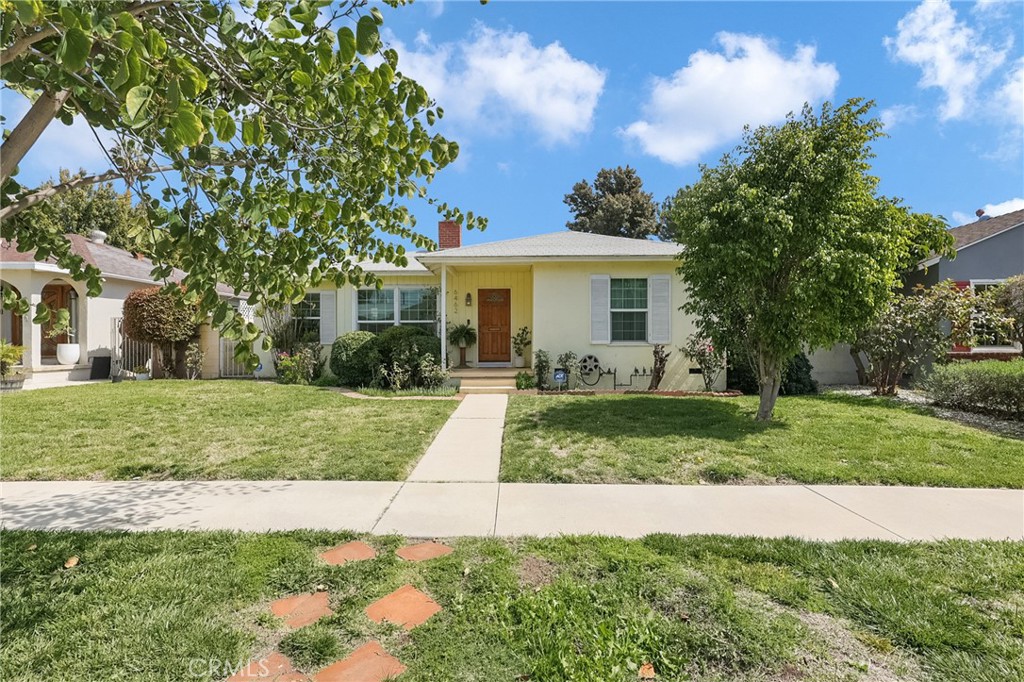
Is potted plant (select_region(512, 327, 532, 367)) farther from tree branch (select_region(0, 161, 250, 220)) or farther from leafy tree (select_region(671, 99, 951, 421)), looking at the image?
tree branch (select_region(0, 161, 250, 220))

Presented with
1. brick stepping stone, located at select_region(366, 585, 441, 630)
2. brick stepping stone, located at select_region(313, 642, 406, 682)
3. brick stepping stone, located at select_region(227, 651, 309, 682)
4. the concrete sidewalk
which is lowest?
brick stepping stone, located at select_region(227, 651, 309, 682)

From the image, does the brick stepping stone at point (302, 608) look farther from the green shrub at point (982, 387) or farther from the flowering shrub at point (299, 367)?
the green shrub at point (982, 387)

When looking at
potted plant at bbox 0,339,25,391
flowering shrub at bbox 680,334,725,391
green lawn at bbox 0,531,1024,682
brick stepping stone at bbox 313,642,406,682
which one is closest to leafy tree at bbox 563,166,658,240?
flowering shrub at bbox 680,334,725,391

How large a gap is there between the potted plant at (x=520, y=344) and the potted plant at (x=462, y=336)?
3.97ft

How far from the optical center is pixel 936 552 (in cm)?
324

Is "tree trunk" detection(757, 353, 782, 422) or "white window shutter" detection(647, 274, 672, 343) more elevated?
"white window shutter" detection(647, 274, 672, 343)

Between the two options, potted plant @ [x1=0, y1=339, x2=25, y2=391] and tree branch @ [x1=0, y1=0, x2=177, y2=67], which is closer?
tree branch @ [x1=0, y1=0, x2=177, y2=67]

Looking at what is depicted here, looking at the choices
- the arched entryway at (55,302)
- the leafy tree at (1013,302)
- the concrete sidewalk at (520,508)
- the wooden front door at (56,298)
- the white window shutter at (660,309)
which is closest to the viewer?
the concrete sidewalk at (520,508)

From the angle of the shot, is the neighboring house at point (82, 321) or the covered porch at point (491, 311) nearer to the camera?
the neighboring house at point (82, 321)

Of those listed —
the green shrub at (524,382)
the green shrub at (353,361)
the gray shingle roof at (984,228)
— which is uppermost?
the gray shingle roof at (984,228)

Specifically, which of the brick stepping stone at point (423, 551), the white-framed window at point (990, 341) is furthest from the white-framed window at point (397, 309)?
the white-framed window at point (990, 341)

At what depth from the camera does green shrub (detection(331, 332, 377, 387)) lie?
1170cm

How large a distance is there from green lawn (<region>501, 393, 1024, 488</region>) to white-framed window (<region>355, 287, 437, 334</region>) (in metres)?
5.77

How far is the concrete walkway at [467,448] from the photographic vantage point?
5.12 metres
